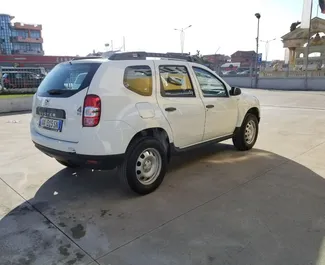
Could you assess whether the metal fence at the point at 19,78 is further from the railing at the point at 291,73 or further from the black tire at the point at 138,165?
the railing at the point at 291,73

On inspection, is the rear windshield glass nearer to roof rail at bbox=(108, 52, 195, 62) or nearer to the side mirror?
roof rail at bbox=(108, 52, 195, 62)

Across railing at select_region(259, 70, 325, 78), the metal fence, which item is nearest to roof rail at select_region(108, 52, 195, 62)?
the metal fence

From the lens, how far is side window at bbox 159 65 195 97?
376 cm

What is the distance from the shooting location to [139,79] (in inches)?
137

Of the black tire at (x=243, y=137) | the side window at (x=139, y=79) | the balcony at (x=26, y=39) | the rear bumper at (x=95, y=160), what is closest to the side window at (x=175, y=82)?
the side window at (x=139, y=79)

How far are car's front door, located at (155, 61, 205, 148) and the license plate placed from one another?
49.2 inches

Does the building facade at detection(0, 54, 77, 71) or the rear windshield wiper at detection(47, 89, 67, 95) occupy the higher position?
the building facade at detection(0, 54, 77, 71)

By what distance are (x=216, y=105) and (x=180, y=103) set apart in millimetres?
878

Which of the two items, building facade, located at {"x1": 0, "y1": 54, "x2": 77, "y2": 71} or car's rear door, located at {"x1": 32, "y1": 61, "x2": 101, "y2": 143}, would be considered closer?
car's rear door, located at {"x1": 32, "y1": 61, "x2": 101, "y2": 143}

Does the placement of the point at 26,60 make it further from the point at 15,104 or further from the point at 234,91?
the point at 234,91

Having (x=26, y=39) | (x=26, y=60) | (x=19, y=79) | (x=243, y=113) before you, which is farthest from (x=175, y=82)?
(x=26, y=39)

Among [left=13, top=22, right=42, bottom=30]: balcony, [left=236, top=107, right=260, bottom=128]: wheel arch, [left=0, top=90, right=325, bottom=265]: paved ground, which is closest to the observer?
[left=0, top=90, right=325, bottom=265]: paved ground

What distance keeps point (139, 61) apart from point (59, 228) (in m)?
2.13

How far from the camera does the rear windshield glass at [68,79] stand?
3231mm
